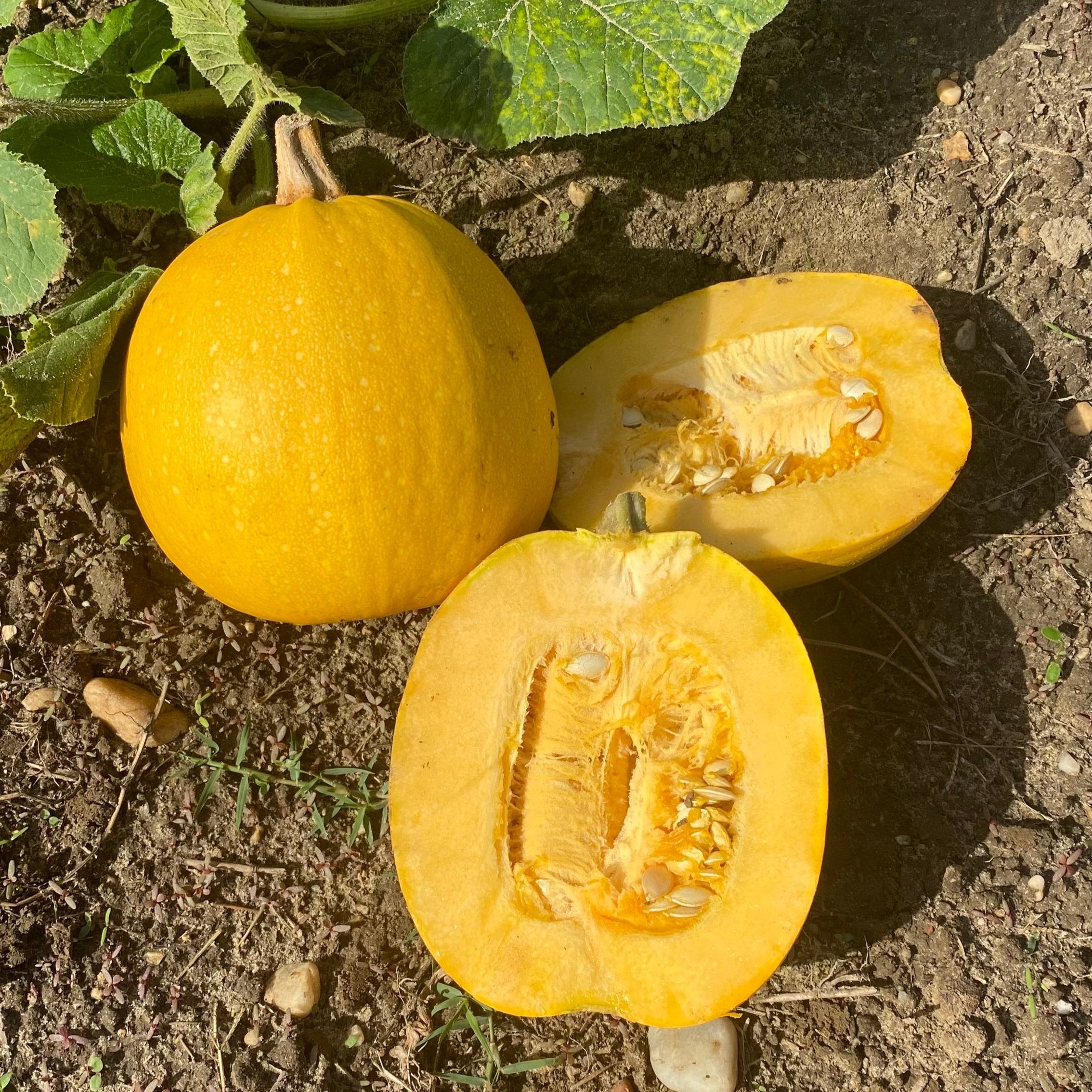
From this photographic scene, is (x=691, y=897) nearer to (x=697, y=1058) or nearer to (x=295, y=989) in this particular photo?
(x=697, y=1058)

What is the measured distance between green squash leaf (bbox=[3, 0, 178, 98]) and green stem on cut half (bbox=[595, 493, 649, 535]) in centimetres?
155

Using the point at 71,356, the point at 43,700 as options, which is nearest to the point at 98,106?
the point at 71,356

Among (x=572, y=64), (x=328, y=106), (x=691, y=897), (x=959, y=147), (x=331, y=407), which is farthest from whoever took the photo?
(x=959, y=147)

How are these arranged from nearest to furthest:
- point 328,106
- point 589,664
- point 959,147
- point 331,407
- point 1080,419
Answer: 1. point 331,407
2. point 589,664
3. point 328,106
4. point 1080,419
5. point 959,147

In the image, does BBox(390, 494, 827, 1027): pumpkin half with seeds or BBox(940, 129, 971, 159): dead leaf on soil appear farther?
BBox(940, 129, 971, 159): dead leaf on soil

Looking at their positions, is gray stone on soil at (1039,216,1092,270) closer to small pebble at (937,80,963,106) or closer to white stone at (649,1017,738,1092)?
small pebble at (937,80,963,106)

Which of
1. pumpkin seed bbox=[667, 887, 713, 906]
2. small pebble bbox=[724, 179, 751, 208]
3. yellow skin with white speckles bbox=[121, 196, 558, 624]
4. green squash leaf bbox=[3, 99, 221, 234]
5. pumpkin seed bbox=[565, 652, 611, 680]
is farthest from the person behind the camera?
small pebble bbox=[724, 179, 751, 208]

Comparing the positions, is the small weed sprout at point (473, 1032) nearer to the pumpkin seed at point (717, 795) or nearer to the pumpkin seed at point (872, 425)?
the pumpkin seed at point (717, 795)

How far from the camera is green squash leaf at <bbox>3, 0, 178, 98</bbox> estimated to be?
232 cm

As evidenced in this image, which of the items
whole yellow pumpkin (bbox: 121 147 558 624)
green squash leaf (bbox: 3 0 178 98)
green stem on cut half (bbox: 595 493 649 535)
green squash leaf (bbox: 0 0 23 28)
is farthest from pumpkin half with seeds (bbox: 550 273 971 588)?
green squash leaf (bbox: 0 0 23 28)

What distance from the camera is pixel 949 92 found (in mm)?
2512

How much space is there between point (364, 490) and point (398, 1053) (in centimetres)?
140

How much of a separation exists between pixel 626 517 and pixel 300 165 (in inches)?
39.6

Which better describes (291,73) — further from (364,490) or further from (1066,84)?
(1066,84)
